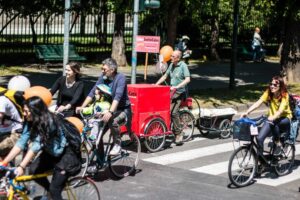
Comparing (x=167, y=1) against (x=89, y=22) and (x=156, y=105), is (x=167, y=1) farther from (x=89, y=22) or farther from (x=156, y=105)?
(x=89, y=22)

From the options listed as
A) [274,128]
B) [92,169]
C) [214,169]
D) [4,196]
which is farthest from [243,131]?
[4,196]

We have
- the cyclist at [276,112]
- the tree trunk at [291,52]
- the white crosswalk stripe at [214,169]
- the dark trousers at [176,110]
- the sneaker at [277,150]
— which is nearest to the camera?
the cyclist at [276,112]

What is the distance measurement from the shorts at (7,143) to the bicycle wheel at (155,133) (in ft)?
11.3

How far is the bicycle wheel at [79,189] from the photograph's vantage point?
6734 mm

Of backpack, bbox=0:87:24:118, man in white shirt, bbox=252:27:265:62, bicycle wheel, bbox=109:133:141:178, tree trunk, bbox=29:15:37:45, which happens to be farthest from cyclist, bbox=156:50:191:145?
man in white shirt, bbox=252:27:265:62

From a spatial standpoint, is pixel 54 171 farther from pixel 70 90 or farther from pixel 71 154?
pixel 70 90

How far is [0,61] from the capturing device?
2281cm

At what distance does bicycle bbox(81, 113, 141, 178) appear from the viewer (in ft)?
29.9

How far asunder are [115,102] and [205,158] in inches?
107

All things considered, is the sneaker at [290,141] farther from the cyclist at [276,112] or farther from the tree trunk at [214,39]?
the tree trunk at [214,39]

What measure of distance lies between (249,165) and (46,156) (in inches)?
157

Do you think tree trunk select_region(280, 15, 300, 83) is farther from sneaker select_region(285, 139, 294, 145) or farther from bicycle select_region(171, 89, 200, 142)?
sneaker select_region(285, 139, 294, 145)

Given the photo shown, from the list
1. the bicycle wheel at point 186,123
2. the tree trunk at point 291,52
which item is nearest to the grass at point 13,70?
the tree trunk at point 291,52

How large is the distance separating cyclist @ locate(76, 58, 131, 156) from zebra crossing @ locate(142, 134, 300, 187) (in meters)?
1.40
